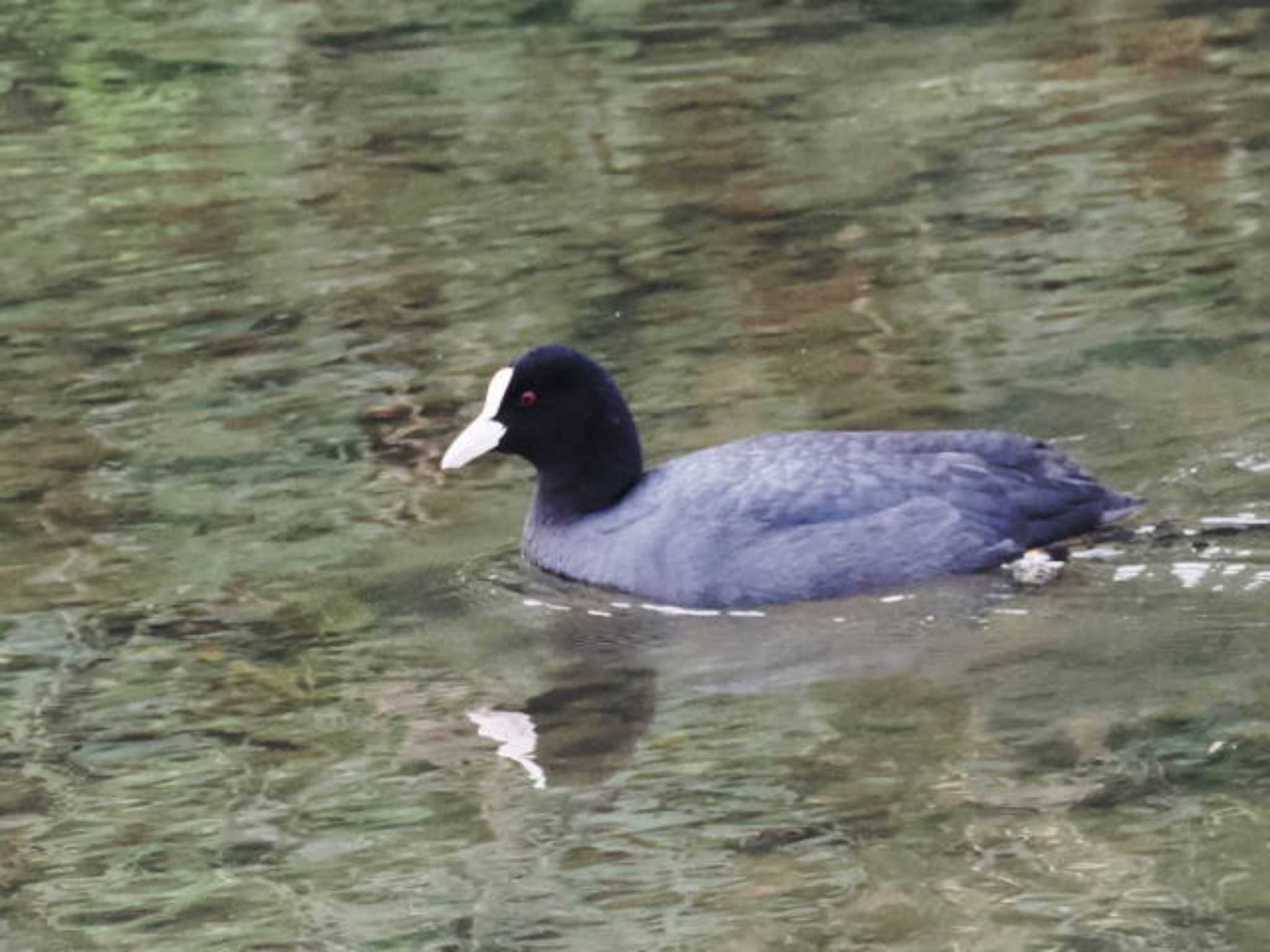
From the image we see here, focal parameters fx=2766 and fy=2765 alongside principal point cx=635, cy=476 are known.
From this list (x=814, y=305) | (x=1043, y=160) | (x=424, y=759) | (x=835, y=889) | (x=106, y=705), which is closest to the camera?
(x=835, y=889)

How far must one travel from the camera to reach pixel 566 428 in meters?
8.25

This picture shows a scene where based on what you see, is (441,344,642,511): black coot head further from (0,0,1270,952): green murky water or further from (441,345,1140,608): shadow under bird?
(0,0,1270,952): green murky water

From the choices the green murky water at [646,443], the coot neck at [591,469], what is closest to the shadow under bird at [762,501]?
the coot neck at [591,469]

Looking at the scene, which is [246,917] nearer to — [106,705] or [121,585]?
[106,705]

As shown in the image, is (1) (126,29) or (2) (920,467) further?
(1) (126,29)

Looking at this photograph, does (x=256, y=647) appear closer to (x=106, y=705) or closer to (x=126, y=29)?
(x=106, y=705)

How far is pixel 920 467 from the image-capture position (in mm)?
7887

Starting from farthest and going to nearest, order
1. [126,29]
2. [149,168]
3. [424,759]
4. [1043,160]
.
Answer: [126,29]
[149,168]
[1043,160]
[424,759]

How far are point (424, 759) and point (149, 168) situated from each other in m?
7.52

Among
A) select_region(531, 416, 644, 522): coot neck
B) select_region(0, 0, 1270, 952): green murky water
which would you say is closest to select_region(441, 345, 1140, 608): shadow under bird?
select_region(531, 416, 644, 522): coot neck

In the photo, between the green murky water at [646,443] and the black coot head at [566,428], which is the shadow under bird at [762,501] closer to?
the black coot head at [566,428]

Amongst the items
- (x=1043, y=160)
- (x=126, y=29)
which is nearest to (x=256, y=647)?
(x=1043, y=160)

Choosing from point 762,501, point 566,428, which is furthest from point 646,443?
point 762,501

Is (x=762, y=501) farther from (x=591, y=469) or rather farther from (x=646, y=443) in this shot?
(x=646, y=443)
